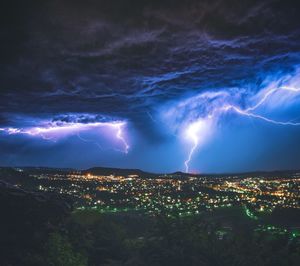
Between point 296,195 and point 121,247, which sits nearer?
point 121,247

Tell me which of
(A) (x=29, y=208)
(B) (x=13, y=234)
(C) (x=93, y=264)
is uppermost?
(A) (x=29, y=208)

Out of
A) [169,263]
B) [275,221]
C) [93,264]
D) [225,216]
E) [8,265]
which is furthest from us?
[225,216]

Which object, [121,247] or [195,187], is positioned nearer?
[121,247]

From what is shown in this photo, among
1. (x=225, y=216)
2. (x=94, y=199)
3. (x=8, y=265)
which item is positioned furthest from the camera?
(x=94, y=199)

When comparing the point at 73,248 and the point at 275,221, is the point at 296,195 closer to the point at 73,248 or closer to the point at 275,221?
the point at 275,221

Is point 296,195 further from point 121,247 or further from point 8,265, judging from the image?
point 8,265

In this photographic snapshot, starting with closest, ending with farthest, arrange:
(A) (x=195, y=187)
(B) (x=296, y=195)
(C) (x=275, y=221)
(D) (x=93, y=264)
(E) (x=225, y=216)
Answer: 1. (D) (x=93, y=264)
2. (C) (x=275, y=221)
3. (E) (x=225, y=216)
4. (B) (x=296, y=195)
5. (A) (x=195, y=187)

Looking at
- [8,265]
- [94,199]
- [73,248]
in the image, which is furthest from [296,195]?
[8,265]

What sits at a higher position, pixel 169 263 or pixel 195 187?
pixel 195 187

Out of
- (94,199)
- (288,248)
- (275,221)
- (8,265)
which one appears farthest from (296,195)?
(8,265)
